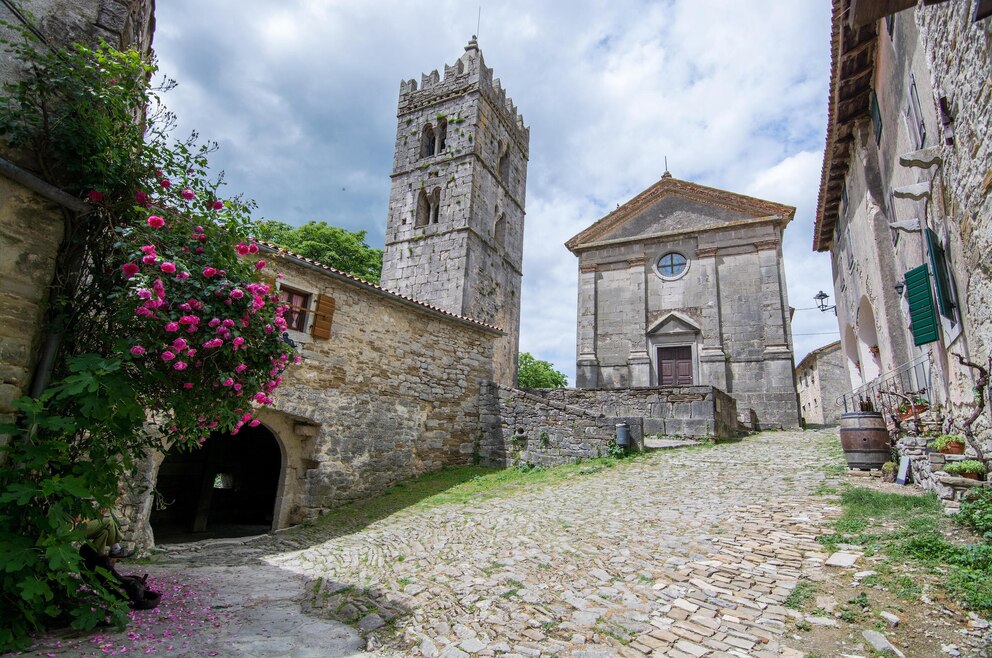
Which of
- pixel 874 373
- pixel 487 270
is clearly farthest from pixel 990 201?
pixel 487 270

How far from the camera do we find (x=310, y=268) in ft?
31.8

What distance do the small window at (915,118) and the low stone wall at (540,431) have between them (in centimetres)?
711

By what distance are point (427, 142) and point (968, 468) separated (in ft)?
75.3

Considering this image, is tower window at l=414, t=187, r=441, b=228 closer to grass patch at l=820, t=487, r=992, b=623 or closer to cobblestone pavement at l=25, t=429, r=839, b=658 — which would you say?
cobblestone pavement at l=25, t=429, r=839, b=658

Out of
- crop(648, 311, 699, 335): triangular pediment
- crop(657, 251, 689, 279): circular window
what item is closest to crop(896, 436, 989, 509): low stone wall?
crop(648, 311, 699, 335): triangular pediment

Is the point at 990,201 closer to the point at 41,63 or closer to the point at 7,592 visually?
the point at 41,63

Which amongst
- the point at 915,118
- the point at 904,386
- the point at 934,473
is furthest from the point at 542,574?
the point at 904,386

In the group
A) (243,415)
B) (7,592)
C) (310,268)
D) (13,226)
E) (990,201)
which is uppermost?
(310,268)

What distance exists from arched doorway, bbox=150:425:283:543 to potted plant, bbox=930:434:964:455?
36.8ft

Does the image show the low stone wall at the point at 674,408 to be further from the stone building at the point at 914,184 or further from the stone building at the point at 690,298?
the stone building at the point at 914,184

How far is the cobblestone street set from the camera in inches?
154

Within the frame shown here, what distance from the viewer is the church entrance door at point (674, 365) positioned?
1939 cm

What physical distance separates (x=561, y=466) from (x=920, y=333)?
696 cm

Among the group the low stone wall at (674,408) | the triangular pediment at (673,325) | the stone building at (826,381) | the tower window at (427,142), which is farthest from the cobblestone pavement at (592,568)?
the stone building at (826,381)
